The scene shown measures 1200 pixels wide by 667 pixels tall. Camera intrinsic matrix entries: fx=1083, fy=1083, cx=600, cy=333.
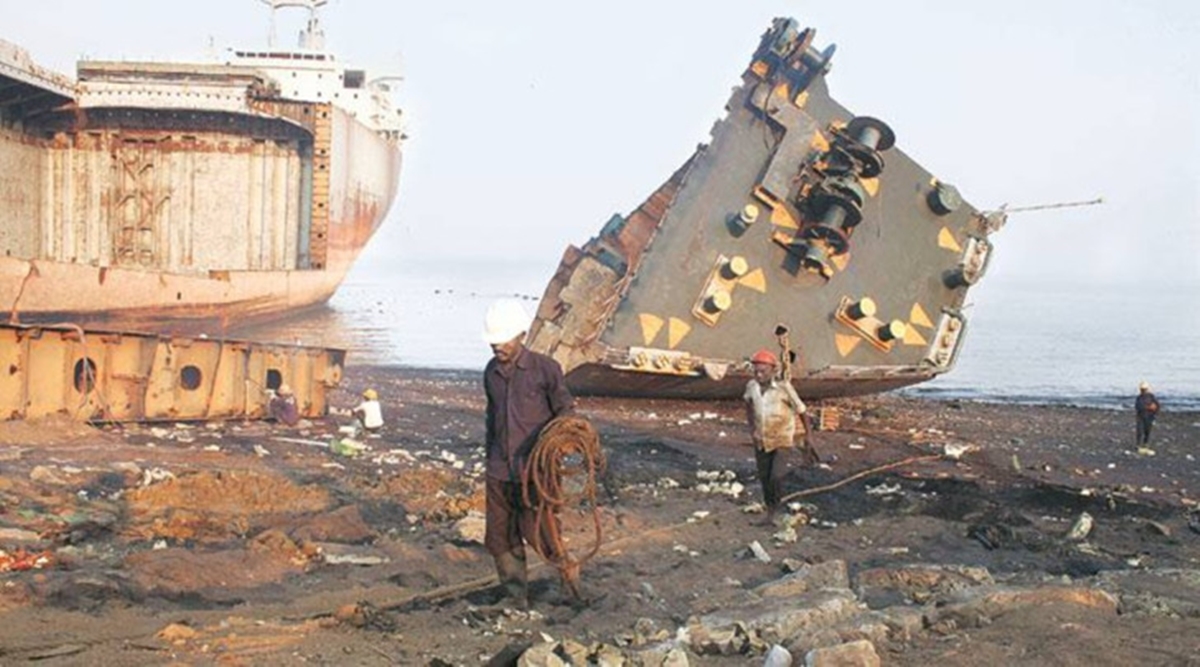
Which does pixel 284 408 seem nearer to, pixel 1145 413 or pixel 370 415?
pixel 370 415

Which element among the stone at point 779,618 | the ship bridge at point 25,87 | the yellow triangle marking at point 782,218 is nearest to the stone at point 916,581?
the stone at point 779,618

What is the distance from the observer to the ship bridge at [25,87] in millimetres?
23484

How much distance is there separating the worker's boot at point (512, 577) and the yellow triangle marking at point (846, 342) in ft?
32.2

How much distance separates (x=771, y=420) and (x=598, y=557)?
200 centimetres

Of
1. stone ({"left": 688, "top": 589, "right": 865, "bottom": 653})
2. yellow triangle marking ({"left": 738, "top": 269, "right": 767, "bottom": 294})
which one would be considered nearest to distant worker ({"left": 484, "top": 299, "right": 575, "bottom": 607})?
stone ({"left": 688, "top": 589, "right": 865, "bottom": 653})

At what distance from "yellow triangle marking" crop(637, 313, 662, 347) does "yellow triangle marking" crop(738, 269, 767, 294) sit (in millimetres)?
1319

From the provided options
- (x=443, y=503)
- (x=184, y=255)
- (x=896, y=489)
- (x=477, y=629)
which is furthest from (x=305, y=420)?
(x=184, y=255)

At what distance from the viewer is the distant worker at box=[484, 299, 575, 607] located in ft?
18.0

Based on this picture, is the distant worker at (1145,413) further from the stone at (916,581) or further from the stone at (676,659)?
the stone at (676,659)

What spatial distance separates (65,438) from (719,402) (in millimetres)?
8921

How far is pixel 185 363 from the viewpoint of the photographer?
1230 centimetres

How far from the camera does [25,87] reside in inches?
982

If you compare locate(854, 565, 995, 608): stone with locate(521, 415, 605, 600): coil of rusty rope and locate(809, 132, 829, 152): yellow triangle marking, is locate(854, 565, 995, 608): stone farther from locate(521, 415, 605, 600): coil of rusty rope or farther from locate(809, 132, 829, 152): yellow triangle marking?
locate(809, 132, 829, 152): yellow triangle marking

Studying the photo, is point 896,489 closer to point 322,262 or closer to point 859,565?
point 859,565
